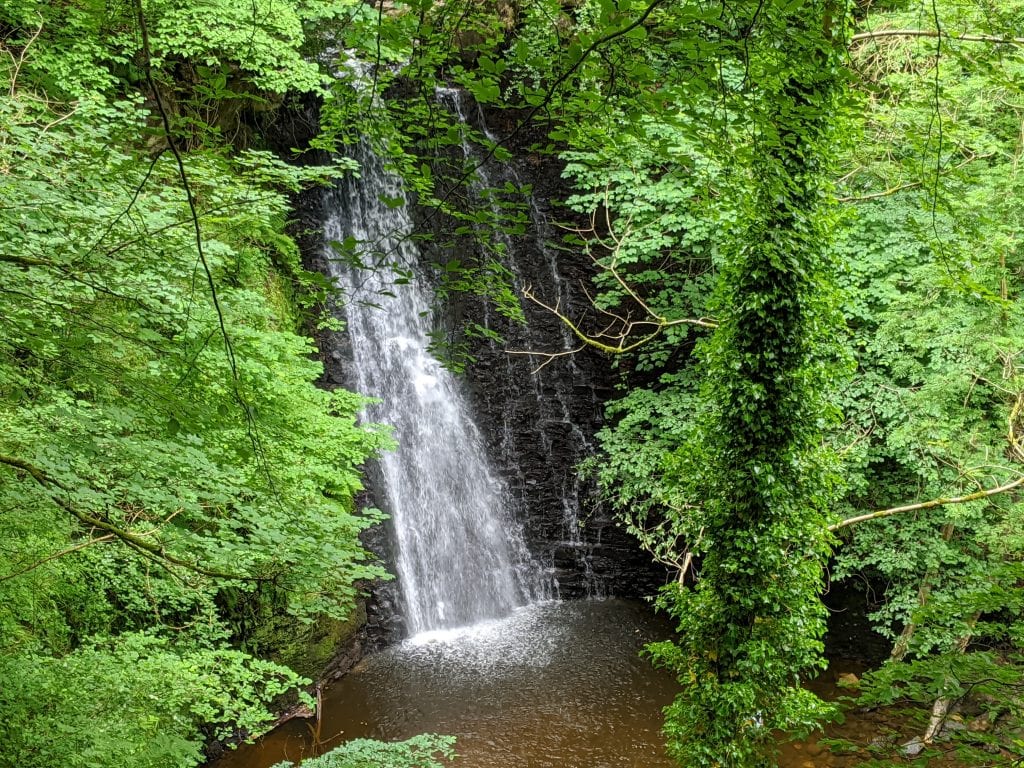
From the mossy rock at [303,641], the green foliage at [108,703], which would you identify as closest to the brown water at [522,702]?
the mossy rock at [303,641]

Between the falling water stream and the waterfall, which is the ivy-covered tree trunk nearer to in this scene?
the falling water stream

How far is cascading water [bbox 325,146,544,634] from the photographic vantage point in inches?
407

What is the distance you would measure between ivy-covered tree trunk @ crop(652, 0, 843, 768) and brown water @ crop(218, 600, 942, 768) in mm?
2037

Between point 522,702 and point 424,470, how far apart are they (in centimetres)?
408

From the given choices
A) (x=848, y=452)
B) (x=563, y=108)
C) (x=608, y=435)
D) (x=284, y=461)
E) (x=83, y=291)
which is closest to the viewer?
(x=563, y=108)

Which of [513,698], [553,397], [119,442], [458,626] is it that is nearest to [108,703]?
[119,442]

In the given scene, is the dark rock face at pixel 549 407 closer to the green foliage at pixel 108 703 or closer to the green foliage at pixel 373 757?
the green foliage at pixel 373 757

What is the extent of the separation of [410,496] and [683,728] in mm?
6036

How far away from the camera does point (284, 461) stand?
5.43 m

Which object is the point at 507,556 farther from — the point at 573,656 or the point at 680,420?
the point at 680,420

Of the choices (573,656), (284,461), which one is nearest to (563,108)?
(284,461)

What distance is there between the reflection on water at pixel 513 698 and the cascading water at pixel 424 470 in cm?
71

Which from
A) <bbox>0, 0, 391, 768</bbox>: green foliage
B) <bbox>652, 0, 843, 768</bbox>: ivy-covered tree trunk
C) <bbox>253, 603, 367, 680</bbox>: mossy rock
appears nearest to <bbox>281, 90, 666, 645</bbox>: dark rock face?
<bbox>253, 603, 367, 680</bbox>: mossy rock

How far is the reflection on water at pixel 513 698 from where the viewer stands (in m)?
7.21
